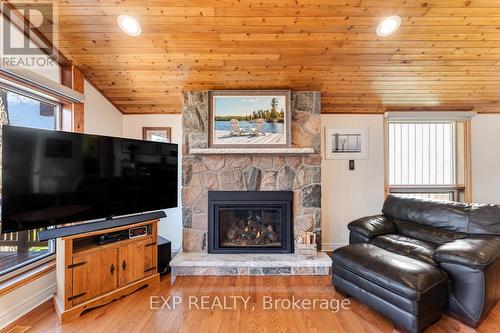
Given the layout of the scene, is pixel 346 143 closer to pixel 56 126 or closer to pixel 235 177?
pixel 235 177

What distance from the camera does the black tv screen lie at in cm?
171

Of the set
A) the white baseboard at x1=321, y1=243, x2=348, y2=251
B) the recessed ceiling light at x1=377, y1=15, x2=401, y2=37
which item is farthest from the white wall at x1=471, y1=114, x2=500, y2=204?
the recessed ceiling light at x1=377, y1=15, x2=401, y2=37

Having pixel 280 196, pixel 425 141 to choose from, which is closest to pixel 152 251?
pixel 280 196

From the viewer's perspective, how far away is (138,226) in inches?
93.3

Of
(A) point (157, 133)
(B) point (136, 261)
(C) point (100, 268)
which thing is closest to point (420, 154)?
(A) point (157, 133)

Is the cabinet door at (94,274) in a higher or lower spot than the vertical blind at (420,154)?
lower

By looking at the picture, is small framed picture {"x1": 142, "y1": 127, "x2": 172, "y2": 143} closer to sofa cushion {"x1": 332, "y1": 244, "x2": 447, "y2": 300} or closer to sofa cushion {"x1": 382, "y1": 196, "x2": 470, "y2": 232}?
sofa cushion {"x1": 332, "y1": 244, "x2": 447, "y2": 300}

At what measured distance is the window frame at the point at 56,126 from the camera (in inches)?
78.4

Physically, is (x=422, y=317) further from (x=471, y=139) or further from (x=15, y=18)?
(x=15, y=18)

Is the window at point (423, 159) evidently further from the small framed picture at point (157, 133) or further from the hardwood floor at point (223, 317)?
the small framed picture at point (157, 133)

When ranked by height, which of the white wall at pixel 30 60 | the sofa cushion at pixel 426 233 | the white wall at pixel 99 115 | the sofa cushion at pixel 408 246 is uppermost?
the white wall at pixel 30 60

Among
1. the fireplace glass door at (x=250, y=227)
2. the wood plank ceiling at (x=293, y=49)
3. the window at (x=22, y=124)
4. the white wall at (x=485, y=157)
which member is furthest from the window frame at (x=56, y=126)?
the white wall at (x=485, y=157)

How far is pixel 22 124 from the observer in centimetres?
→ 216

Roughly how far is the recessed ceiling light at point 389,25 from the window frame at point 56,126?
3299 millimetres
